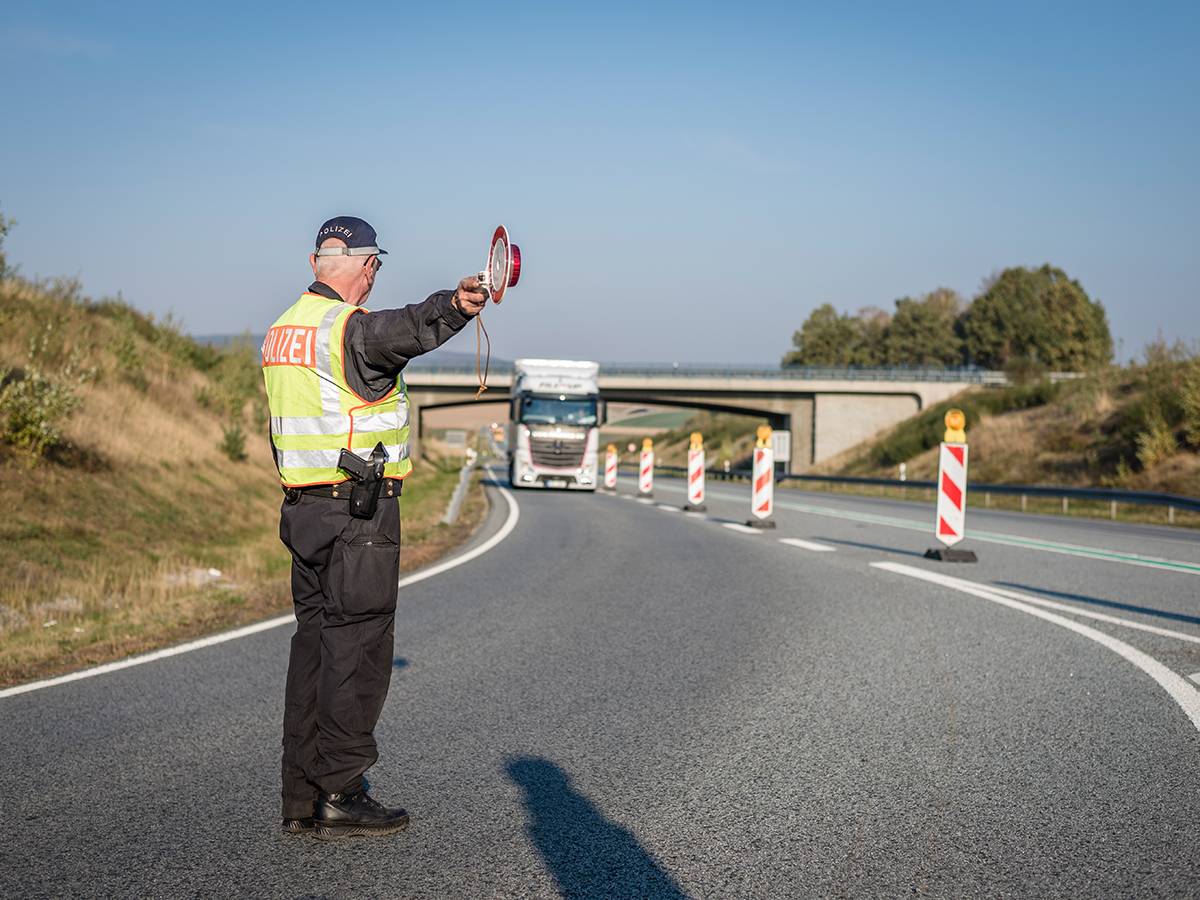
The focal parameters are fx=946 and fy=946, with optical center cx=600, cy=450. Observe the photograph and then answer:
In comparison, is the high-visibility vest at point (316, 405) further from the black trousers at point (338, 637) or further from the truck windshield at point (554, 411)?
the truck windshield at point (554, 411)

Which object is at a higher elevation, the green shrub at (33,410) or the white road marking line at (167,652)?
the green shrub at (33,410)

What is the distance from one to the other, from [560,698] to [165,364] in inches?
777

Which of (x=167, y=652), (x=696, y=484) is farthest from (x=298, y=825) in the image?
(x=696, y=484)

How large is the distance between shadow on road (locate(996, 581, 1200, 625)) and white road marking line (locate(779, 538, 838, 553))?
3.39 m

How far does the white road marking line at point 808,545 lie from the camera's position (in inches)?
488

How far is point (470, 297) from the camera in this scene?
2.85m

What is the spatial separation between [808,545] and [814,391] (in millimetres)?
49933

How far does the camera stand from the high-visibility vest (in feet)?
10.2

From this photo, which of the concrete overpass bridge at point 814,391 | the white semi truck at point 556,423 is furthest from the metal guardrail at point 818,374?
the white semi truck at point 556,423

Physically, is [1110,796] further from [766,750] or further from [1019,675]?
[1019,675]

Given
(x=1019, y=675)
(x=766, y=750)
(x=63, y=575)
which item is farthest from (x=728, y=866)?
(x=63, y=575)

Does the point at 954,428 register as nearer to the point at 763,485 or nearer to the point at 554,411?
the point at 763,485

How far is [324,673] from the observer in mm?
3230

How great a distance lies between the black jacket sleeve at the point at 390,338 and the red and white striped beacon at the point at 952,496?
9.00 meters
